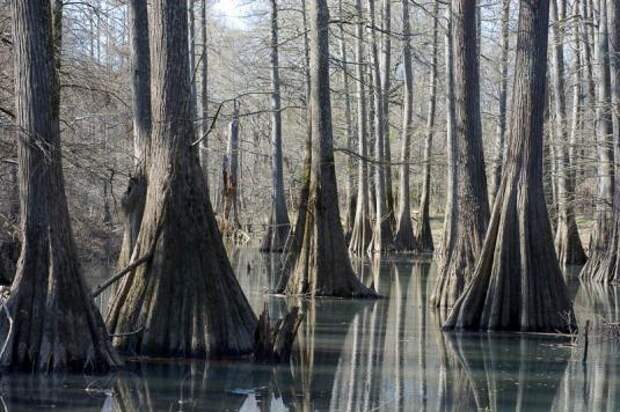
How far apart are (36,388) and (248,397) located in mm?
1797

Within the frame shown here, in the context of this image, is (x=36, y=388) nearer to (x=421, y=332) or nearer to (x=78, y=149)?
(x=421, y=332)

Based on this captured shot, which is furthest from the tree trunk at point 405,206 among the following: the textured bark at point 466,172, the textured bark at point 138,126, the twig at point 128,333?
the twig at point 128,333

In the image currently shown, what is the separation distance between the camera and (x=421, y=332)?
14.5 m

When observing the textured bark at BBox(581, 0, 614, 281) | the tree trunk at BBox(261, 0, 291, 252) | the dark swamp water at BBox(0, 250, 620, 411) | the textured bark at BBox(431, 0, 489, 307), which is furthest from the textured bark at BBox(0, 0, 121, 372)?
the tree trunk at BBox(261, 0, 291, 252)

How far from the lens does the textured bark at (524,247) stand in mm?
14148

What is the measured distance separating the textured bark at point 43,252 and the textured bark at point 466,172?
7.27 m

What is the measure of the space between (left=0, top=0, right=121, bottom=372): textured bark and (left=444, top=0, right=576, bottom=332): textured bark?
5.62m

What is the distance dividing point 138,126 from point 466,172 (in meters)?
4.97

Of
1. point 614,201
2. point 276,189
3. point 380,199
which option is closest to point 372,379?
point 614,201

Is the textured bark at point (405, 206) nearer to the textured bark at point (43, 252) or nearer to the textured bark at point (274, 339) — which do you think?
the textured bark at point (274, 339)

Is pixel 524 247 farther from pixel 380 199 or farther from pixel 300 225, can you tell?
pixel 380 199

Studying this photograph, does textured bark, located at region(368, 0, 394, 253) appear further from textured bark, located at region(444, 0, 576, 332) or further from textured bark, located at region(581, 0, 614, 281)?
textured bark, located at region(444, 0, 576, 332)

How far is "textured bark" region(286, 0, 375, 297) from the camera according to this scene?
1781cm

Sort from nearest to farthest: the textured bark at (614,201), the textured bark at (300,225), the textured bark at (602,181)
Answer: the textured bark at (300,225)
the textured bark at (614,201)
the textured bark at (602,181)
